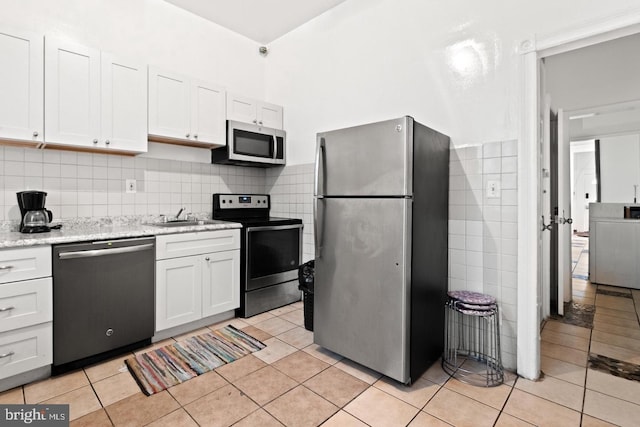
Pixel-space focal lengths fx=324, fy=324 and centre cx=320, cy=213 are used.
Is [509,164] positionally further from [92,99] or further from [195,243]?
[92,99]

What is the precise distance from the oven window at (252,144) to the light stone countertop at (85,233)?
854 millimetres

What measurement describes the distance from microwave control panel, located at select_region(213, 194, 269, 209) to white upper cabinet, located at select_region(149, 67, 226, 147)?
22.7 inches

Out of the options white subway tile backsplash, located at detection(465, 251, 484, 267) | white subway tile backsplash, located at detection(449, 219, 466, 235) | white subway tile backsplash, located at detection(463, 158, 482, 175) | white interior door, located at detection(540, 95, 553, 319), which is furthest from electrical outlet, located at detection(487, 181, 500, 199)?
white interior door, located at detection(540, 95, 553, 319)

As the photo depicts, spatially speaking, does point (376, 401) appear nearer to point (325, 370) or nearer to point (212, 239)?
point (325, 370)

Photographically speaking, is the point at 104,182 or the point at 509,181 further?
the point at 104,182

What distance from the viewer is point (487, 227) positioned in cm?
225

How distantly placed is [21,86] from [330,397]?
9.12ft

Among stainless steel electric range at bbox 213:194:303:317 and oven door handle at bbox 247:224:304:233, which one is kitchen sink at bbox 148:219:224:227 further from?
oven door handle at bbox 247:224:304:233

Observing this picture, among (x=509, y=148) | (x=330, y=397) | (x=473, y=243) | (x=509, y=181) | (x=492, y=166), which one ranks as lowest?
(x=330, y=397)

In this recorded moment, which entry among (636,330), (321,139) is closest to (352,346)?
(321,139)

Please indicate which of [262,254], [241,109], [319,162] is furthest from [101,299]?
[241,109]

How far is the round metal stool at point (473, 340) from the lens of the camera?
6.79 ft

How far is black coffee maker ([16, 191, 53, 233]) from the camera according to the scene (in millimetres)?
2201

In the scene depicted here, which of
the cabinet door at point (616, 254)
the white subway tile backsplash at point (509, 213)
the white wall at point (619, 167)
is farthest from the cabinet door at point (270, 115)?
the white wall at point (619, 167)
